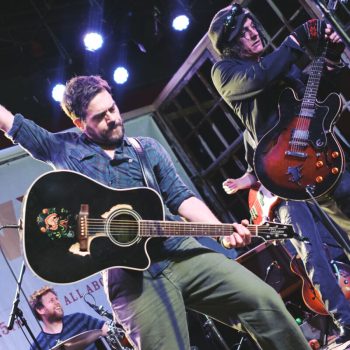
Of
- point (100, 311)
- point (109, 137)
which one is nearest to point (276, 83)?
point (109, 137)

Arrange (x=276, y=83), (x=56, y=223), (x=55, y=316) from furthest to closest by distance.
Result: 1. (x=55, y=316)
2. (x=276, y=83)
3. (x=56, y=223)

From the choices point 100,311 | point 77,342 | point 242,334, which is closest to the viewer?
point 77,342

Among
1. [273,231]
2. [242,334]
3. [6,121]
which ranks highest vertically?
[6,121]

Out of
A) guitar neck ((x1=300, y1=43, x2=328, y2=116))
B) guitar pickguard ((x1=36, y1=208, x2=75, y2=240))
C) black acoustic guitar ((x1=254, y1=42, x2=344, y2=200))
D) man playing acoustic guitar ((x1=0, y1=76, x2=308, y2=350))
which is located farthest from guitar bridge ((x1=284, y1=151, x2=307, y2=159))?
guitar pickguard ((x1=36, y1=208, x2=75, y2=240))

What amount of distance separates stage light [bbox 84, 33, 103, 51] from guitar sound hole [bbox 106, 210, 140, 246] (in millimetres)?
5098

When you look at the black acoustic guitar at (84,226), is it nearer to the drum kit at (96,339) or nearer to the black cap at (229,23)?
the black cap at (229,23)

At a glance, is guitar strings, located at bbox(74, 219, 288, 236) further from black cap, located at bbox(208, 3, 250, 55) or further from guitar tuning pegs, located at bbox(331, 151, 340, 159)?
black cap, located at bbox(208, 3, 250, 55)

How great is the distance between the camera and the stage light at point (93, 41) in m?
6.89

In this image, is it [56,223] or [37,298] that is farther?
[37,298]

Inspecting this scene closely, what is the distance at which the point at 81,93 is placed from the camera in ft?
9.12

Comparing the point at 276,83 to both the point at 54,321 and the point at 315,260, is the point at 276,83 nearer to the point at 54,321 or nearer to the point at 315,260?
the point at 315,260

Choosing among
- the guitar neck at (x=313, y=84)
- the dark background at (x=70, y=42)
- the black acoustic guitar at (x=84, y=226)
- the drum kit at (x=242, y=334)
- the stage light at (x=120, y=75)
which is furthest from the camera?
the stage light at (x=120, y=75)

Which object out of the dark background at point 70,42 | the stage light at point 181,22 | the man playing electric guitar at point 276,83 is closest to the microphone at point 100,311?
the man playing electric guitar at point 276,83

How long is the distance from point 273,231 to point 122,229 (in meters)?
1.05
